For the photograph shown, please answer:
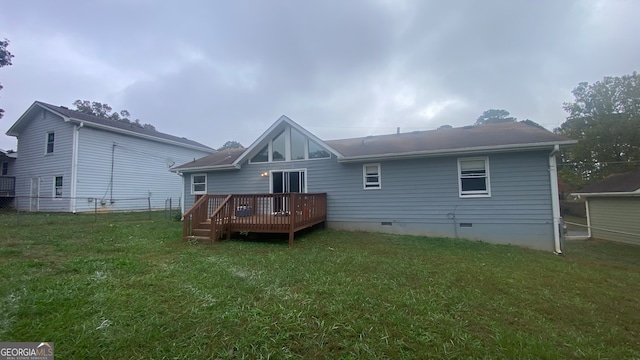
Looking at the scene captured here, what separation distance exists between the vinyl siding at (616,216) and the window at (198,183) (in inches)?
686

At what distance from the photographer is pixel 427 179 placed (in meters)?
9.18

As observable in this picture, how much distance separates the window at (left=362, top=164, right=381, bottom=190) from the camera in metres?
9.89

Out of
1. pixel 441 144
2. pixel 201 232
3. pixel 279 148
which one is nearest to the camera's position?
pixel 201 232

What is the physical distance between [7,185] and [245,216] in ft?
64.2

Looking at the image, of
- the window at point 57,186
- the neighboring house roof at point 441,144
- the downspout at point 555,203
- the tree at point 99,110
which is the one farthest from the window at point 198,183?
the tree at point 99,110

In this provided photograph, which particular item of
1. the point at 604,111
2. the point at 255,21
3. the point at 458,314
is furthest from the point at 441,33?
the point at 604,111

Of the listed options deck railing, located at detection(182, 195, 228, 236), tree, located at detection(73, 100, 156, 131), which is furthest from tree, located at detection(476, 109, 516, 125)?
Result: tree, located at detection(73, 100, 156, 131)

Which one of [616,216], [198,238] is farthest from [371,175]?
[616,216]

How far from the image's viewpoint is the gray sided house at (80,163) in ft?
49.0

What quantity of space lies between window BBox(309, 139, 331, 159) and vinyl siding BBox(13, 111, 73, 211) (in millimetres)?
14052

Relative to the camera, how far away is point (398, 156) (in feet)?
30.3

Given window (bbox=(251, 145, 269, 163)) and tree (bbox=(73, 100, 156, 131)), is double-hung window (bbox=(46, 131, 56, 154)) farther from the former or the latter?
tree (bbox=(73, 100, 156, 131))

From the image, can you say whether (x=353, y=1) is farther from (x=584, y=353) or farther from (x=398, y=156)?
(x=584, y=353)

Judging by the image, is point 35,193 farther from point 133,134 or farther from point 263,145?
point 263,145
